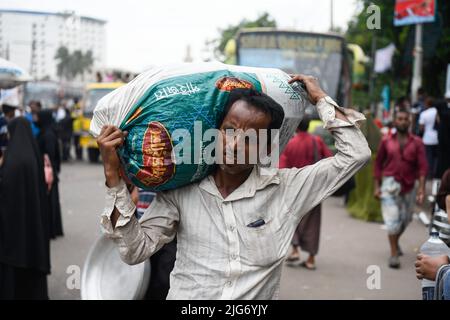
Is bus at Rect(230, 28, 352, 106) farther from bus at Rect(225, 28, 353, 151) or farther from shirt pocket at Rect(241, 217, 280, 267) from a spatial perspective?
shirt pocket at Rect(241, 217, 280, 267)

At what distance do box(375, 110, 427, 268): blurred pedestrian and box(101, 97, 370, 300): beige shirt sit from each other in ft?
15.6

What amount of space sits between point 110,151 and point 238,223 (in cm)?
51

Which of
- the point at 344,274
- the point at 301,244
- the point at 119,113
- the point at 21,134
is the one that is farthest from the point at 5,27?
the point at 119,113

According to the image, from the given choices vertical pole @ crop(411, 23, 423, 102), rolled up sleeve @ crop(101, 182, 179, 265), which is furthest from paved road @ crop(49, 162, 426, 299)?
vertical pole @ crop(411, 23, 423, 102)

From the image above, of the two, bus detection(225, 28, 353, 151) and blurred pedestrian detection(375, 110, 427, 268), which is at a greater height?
bus detection(225, 28, 353, 151)

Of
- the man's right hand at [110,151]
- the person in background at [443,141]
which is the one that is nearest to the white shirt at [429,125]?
the person in background at [443,141]

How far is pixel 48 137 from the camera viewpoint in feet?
24.7

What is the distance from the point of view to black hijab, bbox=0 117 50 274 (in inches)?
183

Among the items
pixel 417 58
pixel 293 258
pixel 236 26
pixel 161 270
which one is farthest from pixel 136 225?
pixel 236 26

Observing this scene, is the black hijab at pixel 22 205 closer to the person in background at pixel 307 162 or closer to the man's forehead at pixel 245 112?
the person in background at pixel 307 162

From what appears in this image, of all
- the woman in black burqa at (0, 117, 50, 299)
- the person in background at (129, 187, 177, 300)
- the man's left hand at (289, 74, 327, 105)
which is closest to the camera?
the man's left hand at (289, 74, 327, 105)

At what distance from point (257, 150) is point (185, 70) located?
1.36ft

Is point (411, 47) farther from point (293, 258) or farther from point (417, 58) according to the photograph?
point (293, 258)
